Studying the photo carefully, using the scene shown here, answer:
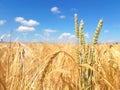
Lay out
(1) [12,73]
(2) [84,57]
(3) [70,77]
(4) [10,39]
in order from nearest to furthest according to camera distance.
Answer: (2) [84,57] < (1) [12,73] < (4) [10,39] < (3) [70,77]

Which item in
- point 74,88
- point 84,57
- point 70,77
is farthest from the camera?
point 70,77

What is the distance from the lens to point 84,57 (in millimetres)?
1357

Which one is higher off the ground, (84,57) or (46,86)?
(84,57)

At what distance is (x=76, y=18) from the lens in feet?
4.58

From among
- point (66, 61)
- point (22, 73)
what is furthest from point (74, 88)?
point (66, 61)

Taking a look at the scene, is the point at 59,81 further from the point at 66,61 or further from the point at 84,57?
the point at 84,57

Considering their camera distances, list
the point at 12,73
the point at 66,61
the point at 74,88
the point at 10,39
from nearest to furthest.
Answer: the point at 12,73, the point at 74,88, the point at 10,39, the point at 66,61

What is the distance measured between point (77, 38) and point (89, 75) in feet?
0.66

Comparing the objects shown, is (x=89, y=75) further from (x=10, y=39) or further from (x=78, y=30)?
(x=10, y=39)

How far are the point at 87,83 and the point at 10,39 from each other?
909 mm

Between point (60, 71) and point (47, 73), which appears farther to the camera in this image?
point (47, 73)

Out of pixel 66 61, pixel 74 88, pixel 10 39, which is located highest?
pixel 10 39

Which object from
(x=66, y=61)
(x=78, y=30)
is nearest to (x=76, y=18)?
(x=78, y=30)

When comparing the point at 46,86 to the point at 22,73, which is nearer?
the point at 22,73
